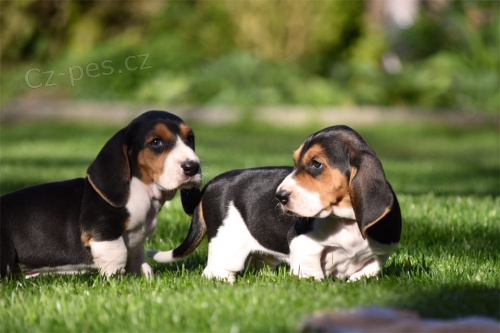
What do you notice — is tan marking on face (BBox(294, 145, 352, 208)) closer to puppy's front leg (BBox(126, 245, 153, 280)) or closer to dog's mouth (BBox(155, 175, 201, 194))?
dog's mouth (BBox(155, 175, 201, 194))

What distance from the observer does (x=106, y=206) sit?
515 cm

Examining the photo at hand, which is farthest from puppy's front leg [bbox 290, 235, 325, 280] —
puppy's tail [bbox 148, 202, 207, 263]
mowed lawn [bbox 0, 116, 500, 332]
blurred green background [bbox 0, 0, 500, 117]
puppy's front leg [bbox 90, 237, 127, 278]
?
blurred green background [bbox 0, 0, 500, 117]

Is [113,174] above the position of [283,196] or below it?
above

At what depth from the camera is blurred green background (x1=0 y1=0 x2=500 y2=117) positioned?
61.4 feet

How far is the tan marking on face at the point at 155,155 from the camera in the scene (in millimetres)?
5176

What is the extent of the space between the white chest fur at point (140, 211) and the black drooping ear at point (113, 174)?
67mm

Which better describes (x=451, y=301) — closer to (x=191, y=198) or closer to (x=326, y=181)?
(x=326, y=181)

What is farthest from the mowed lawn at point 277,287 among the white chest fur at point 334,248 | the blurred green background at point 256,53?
the blurred green background at point 256,53

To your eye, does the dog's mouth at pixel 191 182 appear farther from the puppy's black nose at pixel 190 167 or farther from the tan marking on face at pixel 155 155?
the tan marking on face at pixel 155 155

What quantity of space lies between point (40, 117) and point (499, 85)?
9832 mm

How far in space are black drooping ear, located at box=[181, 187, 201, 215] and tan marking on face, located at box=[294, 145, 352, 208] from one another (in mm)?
946

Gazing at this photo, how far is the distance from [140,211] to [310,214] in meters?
1.09

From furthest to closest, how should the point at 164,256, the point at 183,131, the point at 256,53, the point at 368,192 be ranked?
the point at 256,53 < the point at 164,256 < the point at 183,131 < the point at 368,192

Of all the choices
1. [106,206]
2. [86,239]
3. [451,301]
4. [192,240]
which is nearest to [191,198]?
[192,240]
